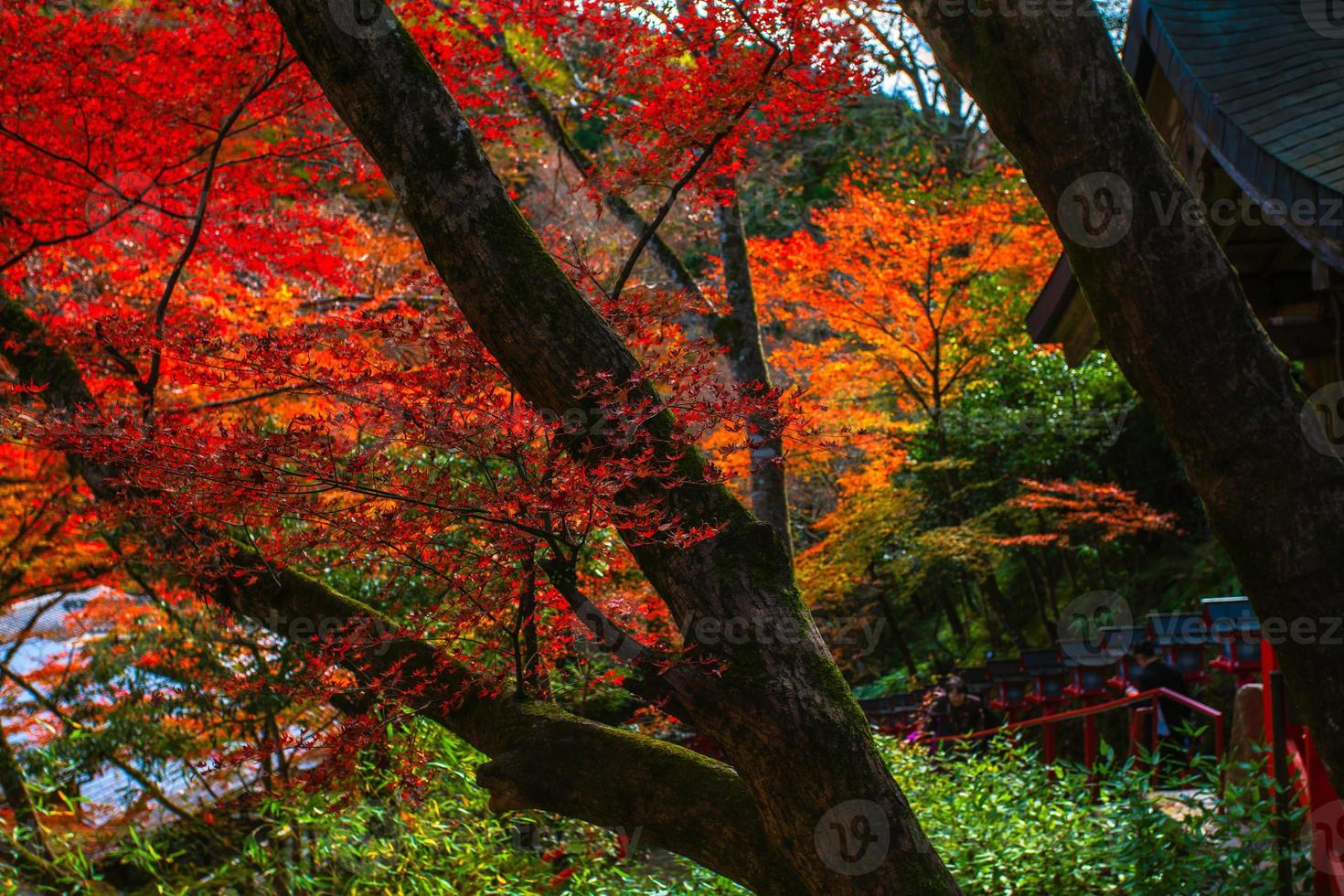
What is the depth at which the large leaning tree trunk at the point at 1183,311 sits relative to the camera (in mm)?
3115

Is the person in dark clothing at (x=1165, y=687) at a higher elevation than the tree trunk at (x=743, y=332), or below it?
below

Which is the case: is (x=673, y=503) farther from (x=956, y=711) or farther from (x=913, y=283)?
(x=913, y=283)

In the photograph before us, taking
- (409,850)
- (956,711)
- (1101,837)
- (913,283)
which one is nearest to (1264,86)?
(1101,837)

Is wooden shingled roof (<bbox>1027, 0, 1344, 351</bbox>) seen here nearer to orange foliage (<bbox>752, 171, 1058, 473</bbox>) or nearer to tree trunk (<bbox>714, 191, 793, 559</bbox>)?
tree trunk (<bbox>714, 191, 793, 559</bbox>)

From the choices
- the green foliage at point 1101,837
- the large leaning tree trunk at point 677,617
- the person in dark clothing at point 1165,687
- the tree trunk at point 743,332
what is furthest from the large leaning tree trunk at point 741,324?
the large leaning tree trunk at point 677,617

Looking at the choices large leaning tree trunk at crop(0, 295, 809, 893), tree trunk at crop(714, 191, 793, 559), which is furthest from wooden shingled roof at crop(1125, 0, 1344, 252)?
tree trunk at crop(714, 191, 793, 559)

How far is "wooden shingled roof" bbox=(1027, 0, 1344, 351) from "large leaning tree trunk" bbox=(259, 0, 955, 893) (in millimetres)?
2073

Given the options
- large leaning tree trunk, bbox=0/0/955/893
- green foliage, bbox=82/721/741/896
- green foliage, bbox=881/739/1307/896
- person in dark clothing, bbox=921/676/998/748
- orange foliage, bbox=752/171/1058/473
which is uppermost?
orange foliage, bbox=752/171/1058/473

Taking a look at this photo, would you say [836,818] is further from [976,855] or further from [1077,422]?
[1077,422]

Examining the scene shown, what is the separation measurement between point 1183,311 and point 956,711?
692cm

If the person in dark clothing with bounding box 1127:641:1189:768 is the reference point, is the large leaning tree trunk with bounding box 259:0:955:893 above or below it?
above

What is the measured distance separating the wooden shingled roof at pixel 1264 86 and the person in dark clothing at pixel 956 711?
591 centimetres

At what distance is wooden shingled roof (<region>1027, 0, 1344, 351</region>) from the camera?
3.34m

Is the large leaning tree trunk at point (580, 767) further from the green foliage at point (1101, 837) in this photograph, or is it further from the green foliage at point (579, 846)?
the green foliage at point (1101, 837)
